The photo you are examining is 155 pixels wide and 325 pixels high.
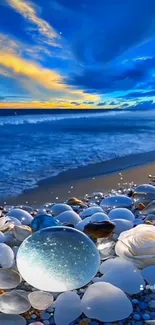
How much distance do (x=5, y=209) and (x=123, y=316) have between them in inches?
70.1

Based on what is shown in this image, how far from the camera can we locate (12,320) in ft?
4.13

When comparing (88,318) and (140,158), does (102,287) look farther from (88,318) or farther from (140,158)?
(140,158)

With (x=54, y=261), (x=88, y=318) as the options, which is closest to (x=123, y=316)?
(x=88, y=318)

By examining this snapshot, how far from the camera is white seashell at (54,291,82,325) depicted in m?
1.28

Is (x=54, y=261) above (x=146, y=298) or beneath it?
above

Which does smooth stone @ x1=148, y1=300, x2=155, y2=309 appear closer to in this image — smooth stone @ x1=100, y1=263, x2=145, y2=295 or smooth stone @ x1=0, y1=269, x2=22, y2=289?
smooth stone @ x1=100, y1=263, x2=145, y2=295

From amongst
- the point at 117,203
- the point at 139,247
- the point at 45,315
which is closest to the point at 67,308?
the point at 45,315

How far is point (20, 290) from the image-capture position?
1.45m

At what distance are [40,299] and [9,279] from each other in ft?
0.63

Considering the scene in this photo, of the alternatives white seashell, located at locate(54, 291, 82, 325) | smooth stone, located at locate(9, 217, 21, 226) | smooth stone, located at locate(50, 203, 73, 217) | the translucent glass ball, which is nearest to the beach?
smooth stone, located at locate(50, 203, 73, 217)

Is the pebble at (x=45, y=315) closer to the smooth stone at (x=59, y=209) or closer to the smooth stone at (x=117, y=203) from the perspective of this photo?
the smooth stone at (x=59, y=209)

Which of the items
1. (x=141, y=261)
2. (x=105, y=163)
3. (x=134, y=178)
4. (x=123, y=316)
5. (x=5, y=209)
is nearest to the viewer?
(x=123, y=316)

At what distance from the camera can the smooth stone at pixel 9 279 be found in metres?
1.47

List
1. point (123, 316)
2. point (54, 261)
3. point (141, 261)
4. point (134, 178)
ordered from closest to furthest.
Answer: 1. point (123, 316)
2. point (54, 261)
3. point (141, 261)
4. point (134, 178)
